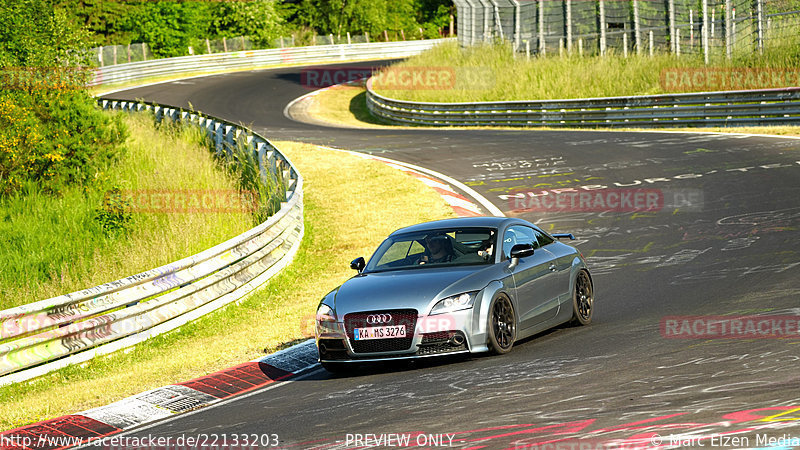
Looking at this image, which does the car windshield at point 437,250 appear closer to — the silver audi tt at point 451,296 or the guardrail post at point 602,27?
the silver audi tt at point 451,296

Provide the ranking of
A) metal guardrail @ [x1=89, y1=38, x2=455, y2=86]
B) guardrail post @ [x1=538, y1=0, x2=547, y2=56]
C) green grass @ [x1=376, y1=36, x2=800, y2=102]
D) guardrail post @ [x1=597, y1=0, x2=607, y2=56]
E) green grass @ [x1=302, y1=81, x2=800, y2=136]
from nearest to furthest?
green grass @ [x1=376, y1=36, x2=800, y2=102], guardrail post @ [x1=597, y1=0, x2=607, y2=56], guardrail post @ [x1=538, y1=0, x2=547, y2=56], green grass @ [x1=302, y1=81, x2=800, y2=136], metal guardrail @ [x1=89, y1=38, x2=455, y2=86]

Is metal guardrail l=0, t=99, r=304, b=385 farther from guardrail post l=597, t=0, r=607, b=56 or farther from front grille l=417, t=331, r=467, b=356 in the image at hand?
guardrail post l=597, t=0, r=607, b=56

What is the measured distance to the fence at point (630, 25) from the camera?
31.8 meters

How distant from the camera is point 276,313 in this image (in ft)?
44.8

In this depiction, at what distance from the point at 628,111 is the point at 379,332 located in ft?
75.4

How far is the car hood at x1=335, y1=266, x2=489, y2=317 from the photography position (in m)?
9.05

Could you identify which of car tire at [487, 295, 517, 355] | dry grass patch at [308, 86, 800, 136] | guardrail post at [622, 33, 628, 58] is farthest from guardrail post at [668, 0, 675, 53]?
car tire at [487, 295, 517, 355]

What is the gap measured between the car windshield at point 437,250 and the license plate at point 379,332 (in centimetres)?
111

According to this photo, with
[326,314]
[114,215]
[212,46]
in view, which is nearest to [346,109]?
[114,215]

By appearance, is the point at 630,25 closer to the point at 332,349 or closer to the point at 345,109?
the point at 345,109

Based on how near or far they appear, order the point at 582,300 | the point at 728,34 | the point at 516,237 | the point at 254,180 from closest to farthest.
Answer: the point at 516,237 < the point at 582,300 < the point at 254,180 < the point at 728,34

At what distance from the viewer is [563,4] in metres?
40.8

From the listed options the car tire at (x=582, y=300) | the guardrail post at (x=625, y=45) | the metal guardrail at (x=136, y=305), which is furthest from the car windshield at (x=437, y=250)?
the guardrail post at (x=625, y=45)

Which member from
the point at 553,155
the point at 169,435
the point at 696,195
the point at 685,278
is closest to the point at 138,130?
the point at 553,155
